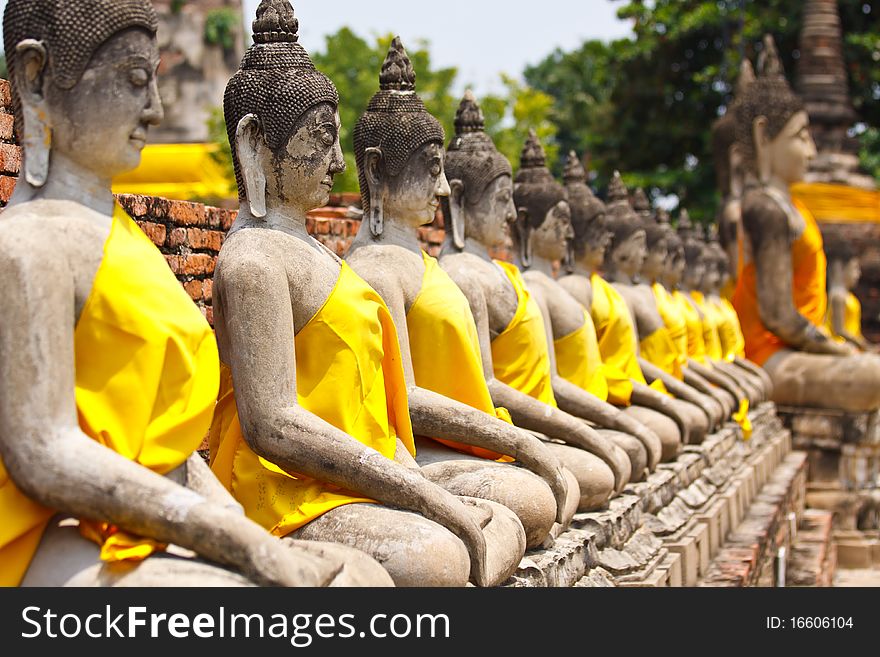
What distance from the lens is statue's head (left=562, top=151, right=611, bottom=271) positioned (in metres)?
8.32

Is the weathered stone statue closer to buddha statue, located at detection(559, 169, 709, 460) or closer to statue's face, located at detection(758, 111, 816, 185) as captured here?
buddha statue, located at detection(559, 169, 709, 460)

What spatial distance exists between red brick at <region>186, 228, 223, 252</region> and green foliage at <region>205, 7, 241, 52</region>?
15570 mm

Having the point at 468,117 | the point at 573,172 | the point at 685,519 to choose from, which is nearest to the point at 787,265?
the point at 573,172

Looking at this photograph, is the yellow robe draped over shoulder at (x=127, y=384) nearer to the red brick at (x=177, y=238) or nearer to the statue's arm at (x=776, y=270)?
the red brick at (x=177, y=238)

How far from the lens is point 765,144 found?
13234 mm

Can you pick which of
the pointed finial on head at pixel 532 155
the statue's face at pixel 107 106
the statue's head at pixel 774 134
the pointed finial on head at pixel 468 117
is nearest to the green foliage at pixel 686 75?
the statue's head at pixel 774 134

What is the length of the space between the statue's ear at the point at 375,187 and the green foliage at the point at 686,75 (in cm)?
1582

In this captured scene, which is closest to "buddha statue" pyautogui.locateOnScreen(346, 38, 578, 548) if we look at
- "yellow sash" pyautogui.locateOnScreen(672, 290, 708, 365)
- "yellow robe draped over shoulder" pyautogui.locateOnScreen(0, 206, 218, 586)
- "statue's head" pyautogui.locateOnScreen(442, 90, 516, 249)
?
"statue's head" pyautogui.locateOnScreen(442, 90, 516, 249)

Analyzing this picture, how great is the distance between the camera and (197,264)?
5.88 meters

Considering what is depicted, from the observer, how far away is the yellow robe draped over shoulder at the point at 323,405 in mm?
4125

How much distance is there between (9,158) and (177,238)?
938mm

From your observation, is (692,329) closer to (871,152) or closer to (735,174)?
(735,174)

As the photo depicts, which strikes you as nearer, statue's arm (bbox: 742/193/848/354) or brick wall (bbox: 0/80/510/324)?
brick wall (bbox: 0/80/510/324)
